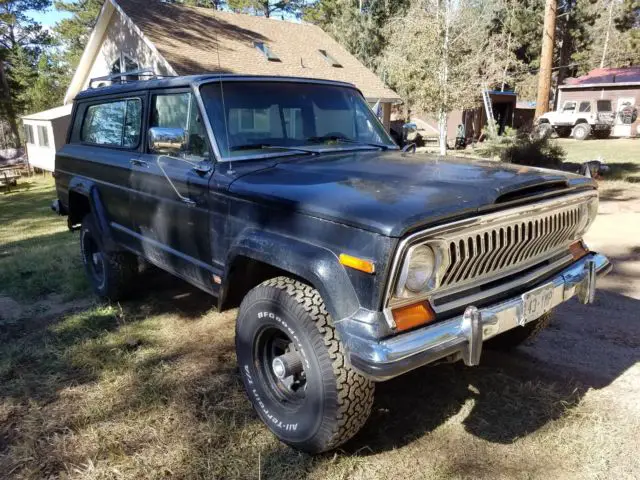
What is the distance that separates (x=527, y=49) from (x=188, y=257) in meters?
40.5

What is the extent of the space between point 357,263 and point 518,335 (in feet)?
6.84

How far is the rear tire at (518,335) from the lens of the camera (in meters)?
3.60

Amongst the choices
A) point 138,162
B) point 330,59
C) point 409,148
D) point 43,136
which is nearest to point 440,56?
point 330,59

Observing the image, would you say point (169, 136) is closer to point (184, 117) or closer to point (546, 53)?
point (184, 117)

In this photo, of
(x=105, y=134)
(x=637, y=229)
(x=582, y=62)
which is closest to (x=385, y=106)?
(x=637, y=229)

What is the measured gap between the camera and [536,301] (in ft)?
8.41

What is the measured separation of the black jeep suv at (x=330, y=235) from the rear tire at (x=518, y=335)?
0.06 ft

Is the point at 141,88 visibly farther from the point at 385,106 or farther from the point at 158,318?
the point at 385,106

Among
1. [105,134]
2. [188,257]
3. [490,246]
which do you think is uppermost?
[105,134]

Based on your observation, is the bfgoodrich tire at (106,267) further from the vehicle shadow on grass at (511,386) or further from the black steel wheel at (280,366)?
the vehicle shadow on grass at (511,386)

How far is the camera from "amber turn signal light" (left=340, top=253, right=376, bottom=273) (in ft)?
6.95

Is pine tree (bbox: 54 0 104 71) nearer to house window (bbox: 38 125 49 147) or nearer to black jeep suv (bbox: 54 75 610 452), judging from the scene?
house window (bbox: 38 125 49 147)

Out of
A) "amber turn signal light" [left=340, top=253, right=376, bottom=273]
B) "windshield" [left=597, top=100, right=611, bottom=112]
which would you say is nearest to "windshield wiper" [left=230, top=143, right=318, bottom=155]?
"amber turn signal light" [left=340, top=253, right=376, bottom=273]

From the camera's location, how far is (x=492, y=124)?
15.5 metres
